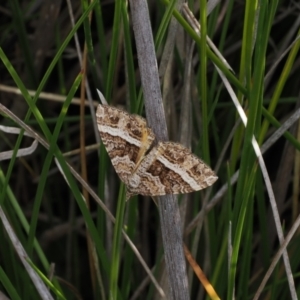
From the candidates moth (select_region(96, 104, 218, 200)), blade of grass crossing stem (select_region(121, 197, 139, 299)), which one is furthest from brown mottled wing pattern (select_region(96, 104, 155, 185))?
blade of grass crossing stem (select_region(121, 197, 139, 299))

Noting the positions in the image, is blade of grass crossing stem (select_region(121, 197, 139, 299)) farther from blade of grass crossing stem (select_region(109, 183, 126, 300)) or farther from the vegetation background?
blade of grass crossing stem (select_region(109, 183, 126, 300))

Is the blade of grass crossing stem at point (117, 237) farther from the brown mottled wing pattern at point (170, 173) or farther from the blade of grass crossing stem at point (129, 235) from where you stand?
the blade of grass crossing stem at point (129, 235)

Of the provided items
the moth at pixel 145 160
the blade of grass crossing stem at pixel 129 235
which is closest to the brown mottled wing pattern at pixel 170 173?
the moth at pixel 145 160

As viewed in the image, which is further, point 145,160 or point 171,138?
point 171,138

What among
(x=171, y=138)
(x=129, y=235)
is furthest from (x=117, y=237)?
(x=171, y=138)

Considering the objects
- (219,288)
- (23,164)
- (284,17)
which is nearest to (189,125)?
(219,288)

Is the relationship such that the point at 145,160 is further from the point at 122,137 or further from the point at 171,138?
the point at 171,138

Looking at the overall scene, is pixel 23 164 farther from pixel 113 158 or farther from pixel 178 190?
pixel 178 190

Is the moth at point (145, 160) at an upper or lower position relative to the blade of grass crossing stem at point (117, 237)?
upper
